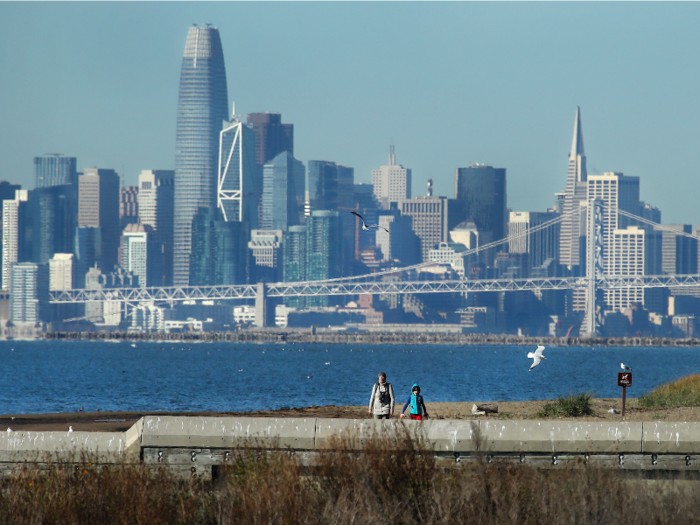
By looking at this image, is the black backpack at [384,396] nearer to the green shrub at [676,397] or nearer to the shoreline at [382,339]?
the green shrub at [676,397]

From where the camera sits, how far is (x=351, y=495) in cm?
861

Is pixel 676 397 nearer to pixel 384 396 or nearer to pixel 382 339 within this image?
pixel 384 396

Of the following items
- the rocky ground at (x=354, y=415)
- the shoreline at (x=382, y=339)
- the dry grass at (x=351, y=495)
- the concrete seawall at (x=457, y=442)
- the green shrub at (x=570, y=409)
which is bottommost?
the shoreline at (x=382, y=339)

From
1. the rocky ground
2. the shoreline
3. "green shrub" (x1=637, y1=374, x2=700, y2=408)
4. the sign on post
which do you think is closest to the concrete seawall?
the sign on post

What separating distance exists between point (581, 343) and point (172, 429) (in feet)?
499

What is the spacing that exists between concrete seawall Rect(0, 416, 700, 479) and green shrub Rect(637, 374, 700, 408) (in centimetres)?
1085

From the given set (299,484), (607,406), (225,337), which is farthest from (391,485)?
(225,337)

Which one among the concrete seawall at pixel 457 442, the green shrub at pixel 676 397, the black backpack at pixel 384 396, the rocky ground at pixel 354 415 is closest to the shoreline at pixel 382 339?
the green shrub at pixel 676 397

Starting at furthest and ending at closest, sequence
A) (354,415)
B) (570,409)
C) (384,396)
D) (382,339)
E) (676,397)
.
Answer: (382,339) < (676,397) < (354,415) < (570,409) < (384,396)

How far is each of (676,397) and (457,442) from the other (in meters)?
13.4

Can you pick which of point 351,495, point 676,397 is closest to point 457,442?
point 351,495

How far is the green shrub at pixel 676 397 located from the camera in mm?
20703

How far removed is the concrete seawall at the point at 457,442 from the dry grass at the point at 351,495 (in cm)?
41

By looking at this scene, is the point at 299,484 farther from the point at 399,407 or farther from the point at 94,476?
the point at 399,407
